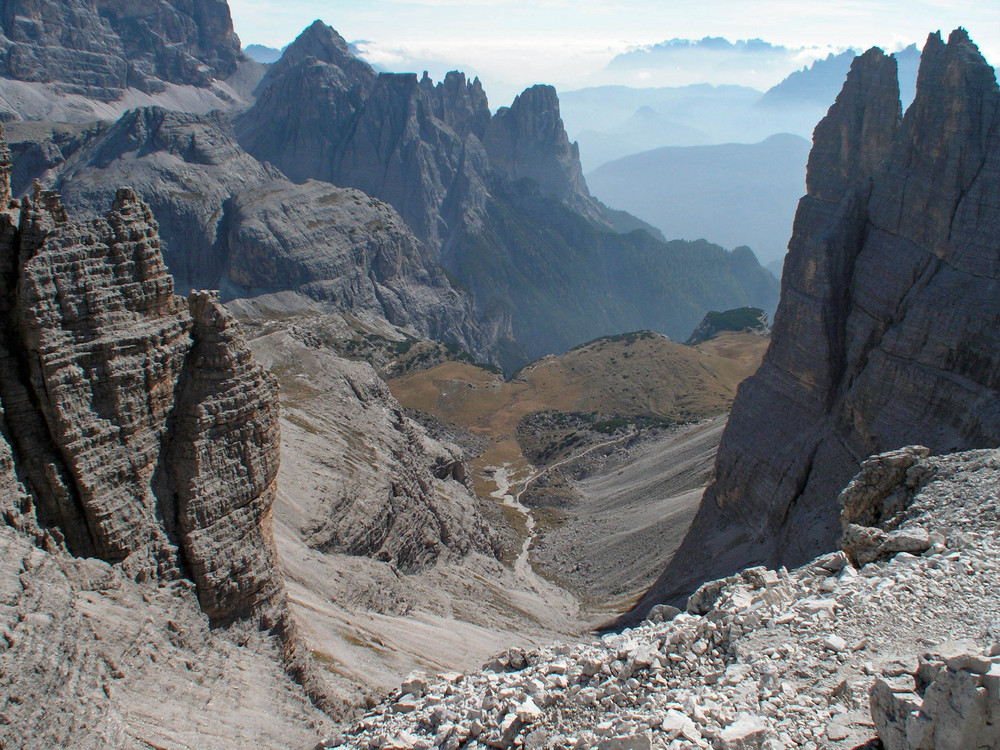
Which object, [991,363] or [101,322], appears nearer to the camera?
[101,322]

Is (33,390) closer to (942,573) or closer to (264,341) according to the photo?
(942,573)

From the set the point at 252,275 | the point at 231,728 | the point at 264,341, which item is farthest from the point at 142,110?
the point at 231,728

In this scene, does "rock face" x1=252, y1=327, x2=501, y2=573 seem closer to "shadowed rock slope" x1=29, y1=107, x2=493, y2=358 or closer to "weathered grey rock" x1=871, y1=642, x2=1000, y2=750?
"weathered grey rock" x1=871, y1=642, x2=1000, y2=750

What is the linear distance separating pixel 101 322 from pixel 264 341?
2022 inches

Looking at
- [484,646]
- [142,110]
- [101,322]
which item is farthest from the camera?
[142,110]

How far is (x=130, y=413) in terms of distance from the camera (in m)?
23.5

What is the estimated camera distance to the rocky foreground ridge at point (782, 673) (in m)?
12.7

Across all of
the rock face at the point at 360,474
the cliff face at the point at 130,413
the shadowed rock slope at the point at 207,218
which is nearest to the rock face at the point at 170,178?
the shadowed rock slope at the point at 207,218

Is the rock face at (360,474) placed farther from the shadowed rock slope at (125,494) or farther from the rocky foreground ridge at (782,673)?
the rocky foreground ridge at (782,673)

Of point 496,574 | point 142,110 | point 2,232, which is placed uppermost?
point 142,110

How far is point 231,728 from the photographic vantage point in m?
21.5

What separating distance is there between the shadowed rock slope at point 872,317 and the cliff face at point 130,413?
2817 centimetres

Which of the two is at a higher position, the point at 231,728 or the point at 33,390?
the point at 33,390

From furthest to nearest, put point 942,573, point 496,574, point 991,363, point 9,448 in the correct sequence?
1. point 496,574
2. point 991,363
3. point 9,448
4. point 942,573
